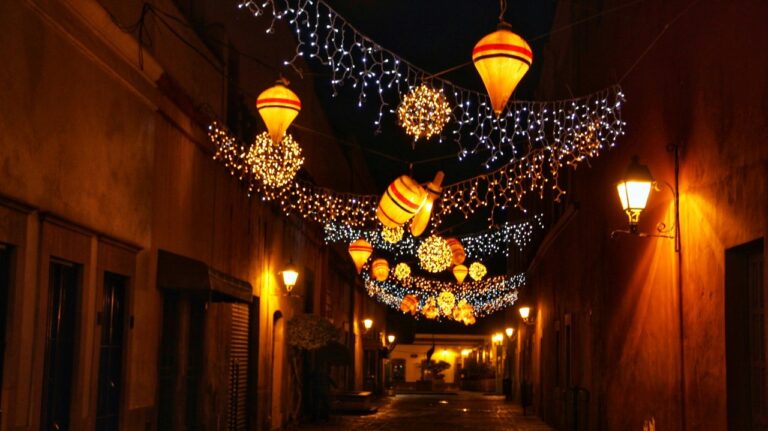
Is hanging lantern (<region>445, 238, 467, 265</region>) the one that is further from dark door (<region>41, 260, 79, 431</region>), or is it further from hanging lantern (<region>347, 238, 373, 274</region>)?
dark door (<region>41, 260, 79, 431</region>)

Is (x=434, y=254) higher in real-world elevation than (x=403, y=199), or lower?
higher

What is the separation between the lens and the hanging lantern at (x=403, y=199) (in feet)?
41.5

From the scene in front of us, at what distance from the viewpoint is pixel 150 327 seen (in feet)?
41.2

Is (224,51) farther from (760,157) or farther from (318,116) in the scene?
(318,116)

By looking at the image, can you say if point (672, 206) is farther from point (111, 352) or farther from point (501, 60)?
point (111, 352)

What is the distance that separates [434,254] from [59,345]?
14623 millimetres

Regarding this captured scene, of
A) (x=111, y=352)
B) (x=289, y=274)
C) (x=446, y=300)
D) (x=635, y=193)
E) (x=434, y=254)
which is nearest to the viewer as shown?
(x=635, y=193)

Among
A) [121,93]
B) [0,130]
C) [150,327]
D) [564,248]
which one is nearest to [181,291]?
[150,327]

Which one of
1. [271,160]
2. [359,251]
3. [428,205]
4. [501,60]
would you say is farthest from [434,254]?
[501,60]

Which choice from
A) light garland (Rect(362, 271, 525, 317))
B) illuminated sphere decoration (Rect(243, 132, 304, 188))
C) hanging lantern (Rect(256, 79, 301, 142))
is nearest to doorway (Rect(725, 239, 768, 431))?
hanging lantern (Rect(256, 79, 301, 142))

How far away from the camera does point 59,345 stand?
386 inches

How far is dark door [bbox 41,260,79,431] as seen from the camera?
9453 millimetres

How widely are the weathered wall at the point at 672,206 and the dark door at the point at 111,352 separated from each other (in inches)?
242

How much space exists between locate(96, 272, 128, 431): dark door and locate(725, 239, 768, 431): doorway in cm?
633
